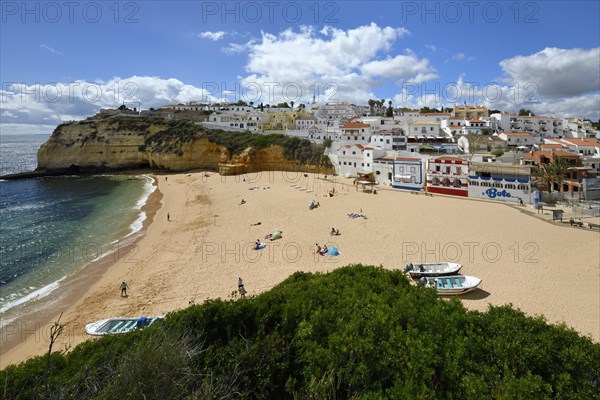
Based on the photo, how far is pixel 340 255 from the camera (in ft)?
64.3

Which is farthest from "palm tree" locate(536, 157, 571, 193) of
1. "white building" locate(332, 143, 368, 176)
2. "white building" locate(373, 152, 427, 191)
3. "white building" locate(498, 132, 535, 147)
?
"white building" locate(498, 132, 535, 147)

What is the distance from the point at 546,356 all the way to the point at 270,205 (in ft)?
90.7

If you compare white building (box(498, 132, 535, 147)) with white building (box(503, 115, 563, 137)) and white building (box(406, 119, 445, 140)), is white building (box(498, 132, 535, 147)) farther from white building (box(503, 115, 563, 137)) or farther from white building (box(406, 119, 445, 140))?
white building (box(503, 115, 563, 137))

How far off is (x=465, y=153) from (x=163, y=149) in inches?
2039

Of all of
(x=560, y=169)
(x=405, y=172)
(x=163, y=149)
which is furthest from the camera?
(x=163, y=149)

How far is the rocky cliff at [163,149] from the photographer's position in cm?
5347

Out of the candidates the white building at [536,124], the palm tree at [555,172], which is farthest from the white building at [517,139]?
the palm tree at [555,172]

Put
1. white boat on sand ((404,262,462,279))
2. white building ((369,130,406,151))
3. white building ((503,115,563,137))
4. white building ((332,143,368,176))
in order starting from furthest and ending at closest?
white building ((503,115,563,137)) < white building ((369,130,406,151)) < white building ((332,143,368,176)) < white boat on sand ((404,262,462,279))

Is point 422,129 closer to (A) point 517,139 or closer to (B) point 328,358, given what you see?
(A) point 517,139

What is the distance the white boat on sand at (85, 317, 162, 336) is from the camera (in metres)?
12.7

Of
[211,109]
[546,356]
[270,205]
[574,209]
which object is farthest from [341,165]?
[211,109]

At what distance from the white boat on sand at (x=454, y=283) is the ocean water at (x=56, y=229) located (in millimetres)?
19880

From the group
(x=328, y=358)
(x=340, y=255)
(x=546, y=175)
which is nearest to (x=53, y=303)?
(x=340, y=255)

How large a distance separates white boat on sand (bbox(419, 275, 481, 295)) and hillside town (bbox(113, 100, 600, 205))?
2063 cm
